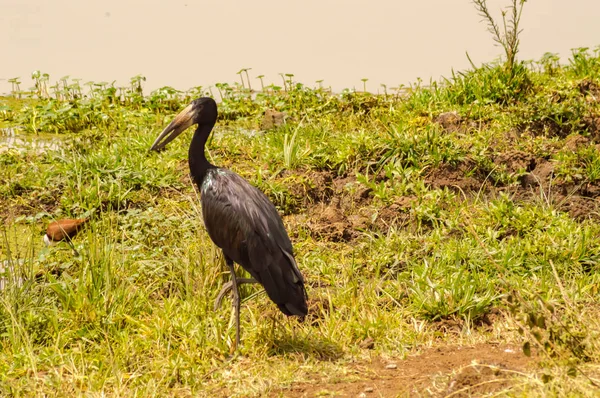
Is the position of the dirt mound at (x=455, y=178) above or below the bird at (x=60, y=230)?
below

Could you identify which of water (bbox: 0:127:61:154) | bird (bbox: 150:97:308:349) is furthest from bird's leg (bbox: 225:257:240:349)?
water (bbox: 0:127:61:154)

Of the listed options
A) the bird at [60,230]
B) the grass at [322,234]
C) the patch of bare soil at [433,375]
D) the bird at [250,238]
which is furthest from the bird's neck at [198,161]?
the patch of bare soil at [433,375]

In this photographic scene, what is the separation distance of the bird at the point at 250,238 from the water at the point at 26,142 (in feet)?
9.58

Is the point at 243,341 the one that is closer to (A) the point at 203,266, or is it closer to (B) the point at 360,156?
(A) the point at 203,266

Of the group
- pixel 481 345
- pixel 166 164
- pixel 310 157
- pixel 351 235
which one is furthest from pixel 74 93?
pixel 481 345

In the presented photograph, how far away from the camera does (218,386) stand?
495 centimetres

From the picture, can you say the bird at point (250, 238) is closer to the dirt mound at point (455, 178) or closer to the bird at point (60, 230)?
the bird at point (60, 230)

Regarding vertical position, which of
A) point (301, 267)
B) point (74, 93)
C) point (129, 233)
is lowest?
point (301, 267)

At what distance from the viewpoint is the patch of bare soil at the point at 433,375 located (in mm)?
4504

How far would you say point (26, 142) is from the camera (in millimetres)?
8688

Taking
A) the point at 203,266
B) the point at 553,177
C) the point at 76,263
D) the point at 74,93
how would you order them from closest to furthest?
1. the point at 203,266
2. the point at 76,263
3. the point at 553,177
4. the point at 74,93

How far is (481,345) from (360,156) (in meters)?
2.62

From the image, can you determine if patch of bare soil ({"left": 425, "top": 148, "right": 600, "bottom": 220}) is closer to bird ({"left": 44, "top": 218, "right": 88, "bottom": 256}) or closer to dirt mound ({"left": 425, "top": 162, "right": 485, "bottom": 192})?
dirt mound ({"left": 425, "top": 162, "right": 485, "bottom": 192})

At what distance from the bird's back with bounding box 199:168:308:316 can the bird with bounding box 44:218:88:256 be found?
5.09ft
